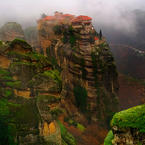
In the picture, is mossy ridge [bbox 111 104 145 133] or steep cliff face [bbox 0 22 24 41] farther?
steep cliff face [bbox 0 22 24 41]

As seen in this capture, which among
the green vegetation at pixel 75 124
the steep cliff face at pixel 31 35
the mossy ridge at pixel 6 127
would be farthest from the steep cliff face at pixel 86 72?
the mossy ridge at pixel 6 127

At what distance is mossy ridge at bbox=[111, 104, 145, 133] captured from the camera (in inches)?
181

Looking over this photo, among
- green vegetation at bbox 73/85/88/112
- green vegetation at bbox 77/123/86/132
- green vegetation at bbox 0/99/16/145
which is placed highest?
green vegetation at bbox 0/99/16/145

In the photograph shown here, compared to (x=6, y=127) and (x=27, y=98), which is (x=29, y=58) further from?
(x=6, y=127)

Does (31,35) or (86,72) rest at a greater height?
(31,35)

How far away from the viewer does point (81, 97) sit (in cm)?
2100

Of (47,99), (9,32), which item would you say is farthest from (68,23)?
(47,99)

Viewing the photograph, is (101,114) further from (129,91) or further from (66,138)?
(129,91)

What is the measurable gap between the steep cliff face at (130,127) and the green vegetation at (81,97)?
15707mm

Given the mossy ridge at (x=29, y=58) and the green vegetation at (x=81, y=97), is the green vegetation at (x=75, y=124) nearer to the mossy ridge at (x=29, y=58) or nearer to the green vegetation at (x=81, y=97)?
the green vegetation at (x=81, y=97)

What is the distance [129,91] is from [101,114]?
15.0 meters

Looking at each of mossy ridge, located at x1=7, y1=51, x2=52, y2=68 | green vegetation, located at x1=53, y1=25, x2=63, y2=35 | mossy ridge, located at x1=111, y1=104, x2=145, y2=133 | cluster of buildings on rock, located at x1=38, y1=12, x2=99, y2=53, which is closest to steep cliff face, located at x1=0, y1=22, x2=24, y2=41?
cluster of buildings on rock, located at x1=38, y1=12, x2=99, y2=53

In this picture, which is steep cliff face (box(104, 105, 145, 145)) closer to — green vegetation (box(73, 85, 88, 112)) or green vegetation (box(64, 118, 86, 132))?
green vegetation (box(64, 118, 86, 132))

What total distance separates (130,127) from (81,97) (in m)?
16.4
